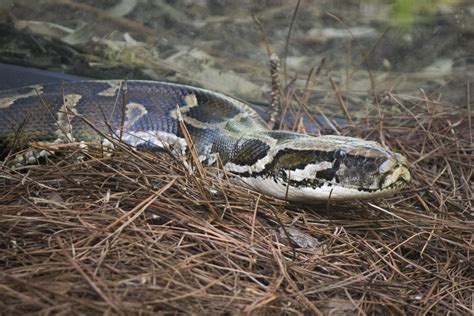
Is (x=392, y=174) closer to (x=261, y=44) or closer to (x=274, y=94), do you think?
(x=274, y=94)

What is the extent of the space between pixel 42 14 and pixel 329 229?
320 centimetres

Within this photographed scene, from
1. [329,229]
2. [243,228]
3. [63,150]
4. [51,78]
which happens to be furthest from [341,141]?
[51,78]

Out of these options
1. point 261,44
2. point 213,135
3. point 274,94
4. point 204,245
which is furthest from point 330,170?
point 261,44

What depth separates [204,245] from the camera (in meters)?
3.13


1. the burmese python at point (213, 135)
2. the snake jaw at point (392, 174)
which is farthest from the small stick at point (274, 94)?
the snake jaw at point (392, 174)

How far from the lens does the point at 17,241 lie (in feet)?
9.79

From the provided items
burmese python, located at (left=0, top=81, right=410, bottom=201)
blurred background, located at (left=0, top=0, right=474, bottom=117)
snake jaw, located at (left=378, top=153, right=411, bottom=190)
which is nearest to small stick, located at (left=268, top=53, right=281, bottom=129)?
burmese python, located at (left=0, top=81, right=410, bottom=201)

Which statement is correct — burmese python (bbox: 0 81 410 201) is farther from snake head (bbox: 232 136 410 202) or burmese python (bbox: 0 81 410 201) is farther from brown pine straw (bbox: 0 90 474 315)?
brown pine straw (bbox: 0 90 474 315)

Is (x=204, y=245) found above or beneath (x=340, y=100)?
above

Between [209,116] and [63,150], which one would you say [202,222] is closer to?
[63,150]

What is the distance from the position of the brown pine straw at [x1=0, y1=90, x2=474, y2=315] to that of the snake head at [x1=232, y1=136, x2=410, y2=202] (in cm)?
14

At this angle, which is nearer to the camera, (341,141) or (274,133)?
(341,141)

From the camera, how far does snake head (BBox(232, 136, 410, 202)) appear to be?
3600 millimetres

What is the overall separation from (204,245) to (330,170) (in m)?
0.97
